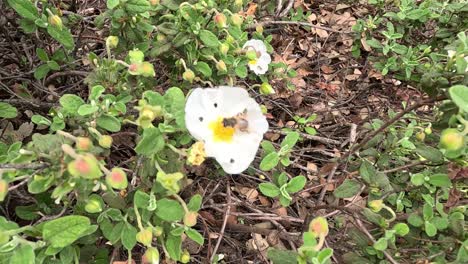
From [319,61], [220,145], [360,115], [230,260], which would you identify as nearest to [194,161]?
[220,145]

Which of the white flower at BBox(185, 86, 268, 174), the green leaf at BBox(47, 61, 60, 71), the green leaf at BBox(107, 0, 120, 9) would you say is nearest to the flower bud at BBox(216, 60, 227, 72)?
the white flower at BBox(185, 86, 268, 174)

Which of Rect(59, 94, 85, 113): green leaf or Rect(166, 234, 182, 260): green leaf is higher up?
Rect(59, 94, 85, 113): green leaf

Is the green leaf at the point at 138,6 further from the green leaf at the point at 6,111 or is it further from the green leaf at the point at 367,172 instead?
the green leaf at the point at 367,172

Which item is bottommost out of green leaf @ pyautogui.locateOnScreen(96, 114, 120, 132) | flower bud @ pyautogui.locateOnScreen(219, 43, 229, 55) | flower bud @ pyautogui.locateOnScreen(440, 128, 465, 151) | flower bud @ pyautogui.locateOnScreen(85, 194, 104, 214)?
flower bud @ pyautogui.locateOnScreen(85, 194, 104, 214)

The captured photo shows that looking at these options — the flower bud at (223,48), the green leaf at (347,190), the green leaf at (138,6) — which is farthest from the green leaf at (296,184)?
the green leaf at (138,6)

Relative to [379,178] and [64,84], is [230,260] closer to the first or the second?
[379,178]

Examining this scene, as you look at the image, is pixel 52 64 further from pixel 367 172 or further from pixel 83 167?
pixel 367 172

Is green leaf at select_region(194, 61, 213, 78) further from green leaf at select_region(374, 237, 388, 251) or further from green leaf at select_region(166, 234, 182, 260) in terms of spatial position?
green leaf at select_region(374, 237, 388, 251)

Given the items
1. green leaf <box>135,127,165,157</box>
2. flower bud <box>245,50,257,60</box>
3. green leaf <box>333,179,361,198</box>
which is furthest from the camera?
flower bud <box>245,50,257,60</box>
